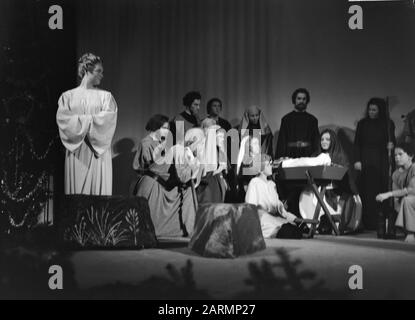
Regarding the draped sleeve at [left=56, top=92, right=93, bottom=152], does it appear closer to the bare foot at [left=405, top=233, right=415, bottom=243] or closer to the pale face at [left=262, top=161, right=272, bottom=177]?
the pale face at [left=262, top=161, right=272, bottom=177]

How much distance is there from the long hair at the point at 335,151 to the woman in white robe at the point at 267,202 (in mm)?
534

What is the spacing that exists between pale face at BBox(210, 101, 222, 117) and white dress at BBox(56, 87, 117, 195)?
2.60 ft

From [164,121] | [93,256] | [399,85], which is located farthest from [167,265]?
[399,85]

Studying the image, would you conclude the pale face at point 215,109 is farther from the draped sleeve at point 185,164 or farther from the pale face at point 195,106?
the draped sleeve at point 185,164

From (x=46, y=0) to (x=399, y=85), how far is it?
2905 millimetres

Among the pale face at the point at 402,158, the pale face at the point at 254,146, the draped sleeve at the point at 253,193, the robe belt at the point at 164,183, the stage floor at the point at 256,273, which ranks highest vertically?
the pale face at the point at 254,146

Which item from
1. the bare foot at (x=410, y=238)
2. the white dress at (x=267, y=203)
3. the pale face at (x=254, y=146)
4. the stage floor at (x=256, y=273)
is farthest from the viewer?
the pale face at (x=254, y=146)

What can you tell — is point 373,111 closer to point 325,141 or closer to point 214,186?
point 325,141

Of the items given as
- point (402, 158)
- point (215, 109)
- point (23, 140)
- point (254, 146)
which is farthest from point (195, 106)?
point (402, 158)

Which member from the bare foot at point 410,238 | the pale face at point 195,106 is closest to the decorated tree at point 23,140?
the pale face at point 195,106

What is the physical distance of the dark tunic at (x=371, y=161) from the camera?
4777 millimetres

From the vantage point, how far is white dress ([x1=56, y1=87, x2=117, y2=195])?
4.79 m

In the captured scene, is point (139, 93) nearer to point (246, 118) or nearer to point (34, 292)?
point (246, 118)

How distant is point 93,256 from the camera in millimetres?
4488
